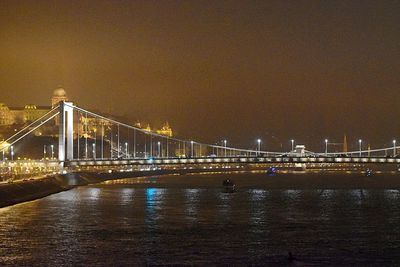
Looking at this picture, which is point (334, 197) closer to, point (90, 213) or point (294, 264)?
point (90, 213)

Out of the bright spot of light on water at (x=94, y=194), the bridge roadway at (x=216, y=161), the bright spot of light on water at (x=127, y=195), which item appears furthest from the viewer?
the bridge roadway at (x=216, y=161)

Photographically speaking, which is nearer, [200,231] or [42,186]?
[200,231]

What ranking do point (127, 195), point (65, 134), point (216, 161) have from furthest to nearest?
point (65, 134) → point (216, 161) → point (127, 195)

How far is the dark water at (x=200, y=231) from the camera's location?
23797 millimetres

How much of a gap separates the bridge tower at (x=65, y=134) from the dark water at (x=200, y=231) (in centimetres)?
1693

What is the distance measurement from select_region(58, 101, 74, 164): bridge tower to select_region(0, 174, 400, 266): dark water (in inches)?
666

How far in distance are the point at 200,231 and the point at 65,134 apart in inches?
1418

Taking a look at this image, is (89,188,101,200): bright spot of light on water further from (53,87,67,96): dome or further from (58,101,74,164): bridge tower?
(53,87,67,96): dome

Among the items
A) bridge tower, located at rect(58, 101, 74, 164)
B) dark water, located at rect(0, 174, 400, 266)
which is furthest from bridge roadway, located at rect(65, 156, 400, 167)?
dark water, located at rect(0, 174, 400, 266)

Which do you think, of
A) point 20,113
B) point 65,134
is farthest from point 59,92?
point 65,134

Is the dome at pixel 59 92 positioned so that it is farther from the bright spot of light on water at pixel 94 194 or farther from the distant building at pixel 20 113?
the bright spot of light on water at pixel 94 194

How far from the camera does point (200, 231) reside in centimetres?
2969

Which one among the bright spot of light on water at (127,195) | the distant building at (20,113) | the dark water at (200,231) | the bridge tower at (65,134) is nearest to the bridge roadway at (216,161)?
the bridge tower at (65,134)

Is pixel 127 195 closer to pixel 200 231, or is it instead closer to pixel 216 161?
pixel 216 161
